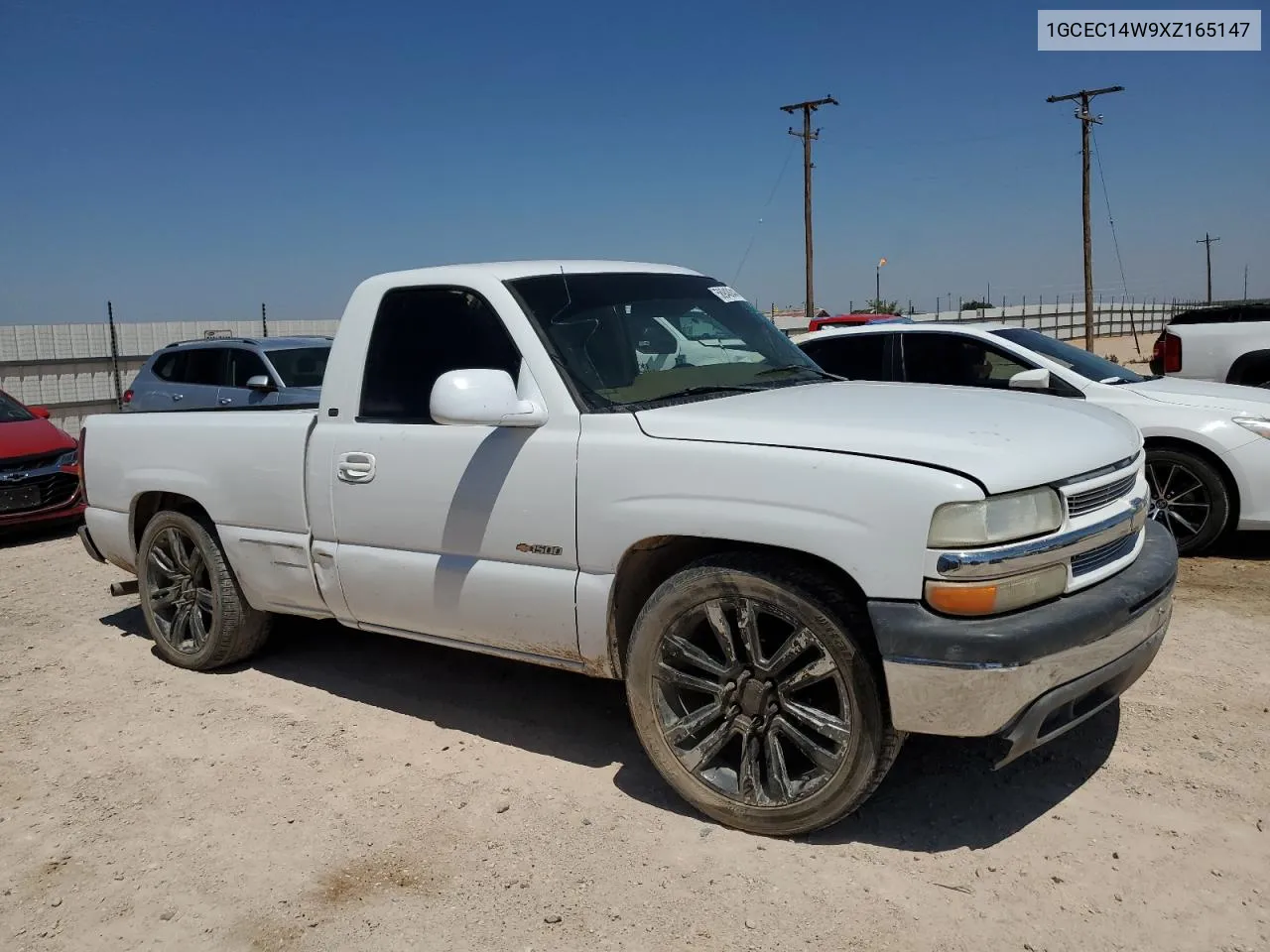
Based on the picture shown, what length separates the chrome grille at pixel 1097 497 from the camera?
3.12 metres

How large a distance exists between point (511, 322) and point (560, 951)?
2183mm

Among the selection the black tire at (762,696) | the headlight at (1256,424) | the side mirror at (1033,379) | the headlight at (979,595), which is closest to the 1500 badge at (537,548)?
the black tire at (762,696)

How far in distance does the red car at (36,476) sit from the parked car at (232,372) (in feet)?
5.42

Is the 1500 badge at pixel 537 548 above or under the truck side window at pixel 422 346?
under

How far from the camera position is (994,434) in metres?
3.10

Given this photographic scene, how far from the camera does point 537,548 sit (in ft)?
12.1

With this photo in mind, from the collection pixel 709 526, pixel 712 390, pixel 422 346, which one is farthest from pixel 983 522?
pixel 422 346

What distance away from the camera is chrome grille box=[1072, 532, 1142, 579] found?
3.14 m

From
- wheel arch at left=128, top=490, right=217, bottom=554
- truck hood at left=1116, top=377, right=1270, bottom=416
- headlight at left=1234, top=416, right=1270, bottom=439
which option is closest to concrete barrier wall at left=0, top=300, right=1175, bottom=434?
wheel arch at left=128, top=490, right=217, bottom=554

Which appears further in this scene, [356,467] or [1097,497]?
[356,467]

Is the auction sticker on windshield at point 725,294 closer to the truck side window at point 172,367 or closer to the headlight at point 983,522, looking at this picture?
the headlight at point 983,522

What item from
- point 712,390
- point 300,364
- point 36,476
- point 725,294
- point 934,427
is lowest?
point 36,476

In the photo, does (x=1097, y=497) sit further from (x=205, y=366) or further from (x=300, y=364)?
(x=205, y=366)

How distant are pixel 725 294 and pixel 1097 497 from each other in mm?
2018
